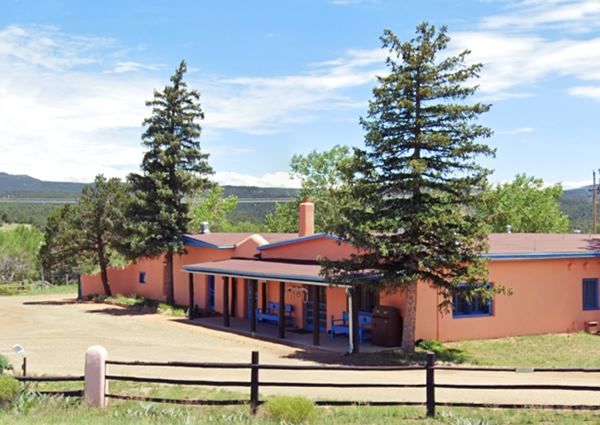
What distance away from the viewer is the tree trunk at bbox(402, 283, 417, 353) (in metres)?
20.9

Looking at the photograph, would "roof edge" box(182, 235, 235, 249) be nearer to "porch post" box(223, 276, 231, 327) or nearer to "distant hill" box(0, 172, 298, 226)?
"porch post" box(223, 276, 231, 327)

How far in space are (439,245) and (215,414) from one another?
33.0ft

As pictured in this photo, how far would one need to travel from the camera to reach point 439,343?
71.1 ft

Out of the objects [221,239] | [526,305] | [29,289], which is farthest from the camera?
[29,289]

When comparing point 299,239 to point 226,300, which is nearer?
point 299,239

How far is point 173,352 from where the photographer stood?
21.4 meters

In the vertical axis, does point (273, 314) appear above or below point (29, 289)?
above

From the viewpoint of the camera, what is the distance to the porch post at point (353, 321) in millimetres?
20906

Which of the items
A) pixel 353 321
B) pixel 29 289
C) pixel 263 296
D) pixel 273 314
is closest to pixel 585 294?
pixel 353 321

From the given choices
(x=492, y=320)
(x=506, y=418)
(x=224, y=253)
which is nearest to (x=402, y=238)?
(x=492, y=320)

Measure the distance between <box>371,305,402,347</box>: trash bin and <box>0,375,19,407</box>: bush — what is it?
40.5 feet

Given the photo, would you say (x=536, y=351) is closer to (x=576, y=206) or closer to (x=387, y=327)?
(x=387, y=327)

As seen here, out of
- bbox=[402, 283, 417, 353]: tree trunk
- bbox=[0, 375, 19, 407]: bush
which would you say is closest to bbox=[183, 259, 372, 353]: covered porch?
bbox=[402, 283, 417, 353]: tree trunk

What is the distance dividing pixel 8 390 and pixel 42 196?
400 ft
